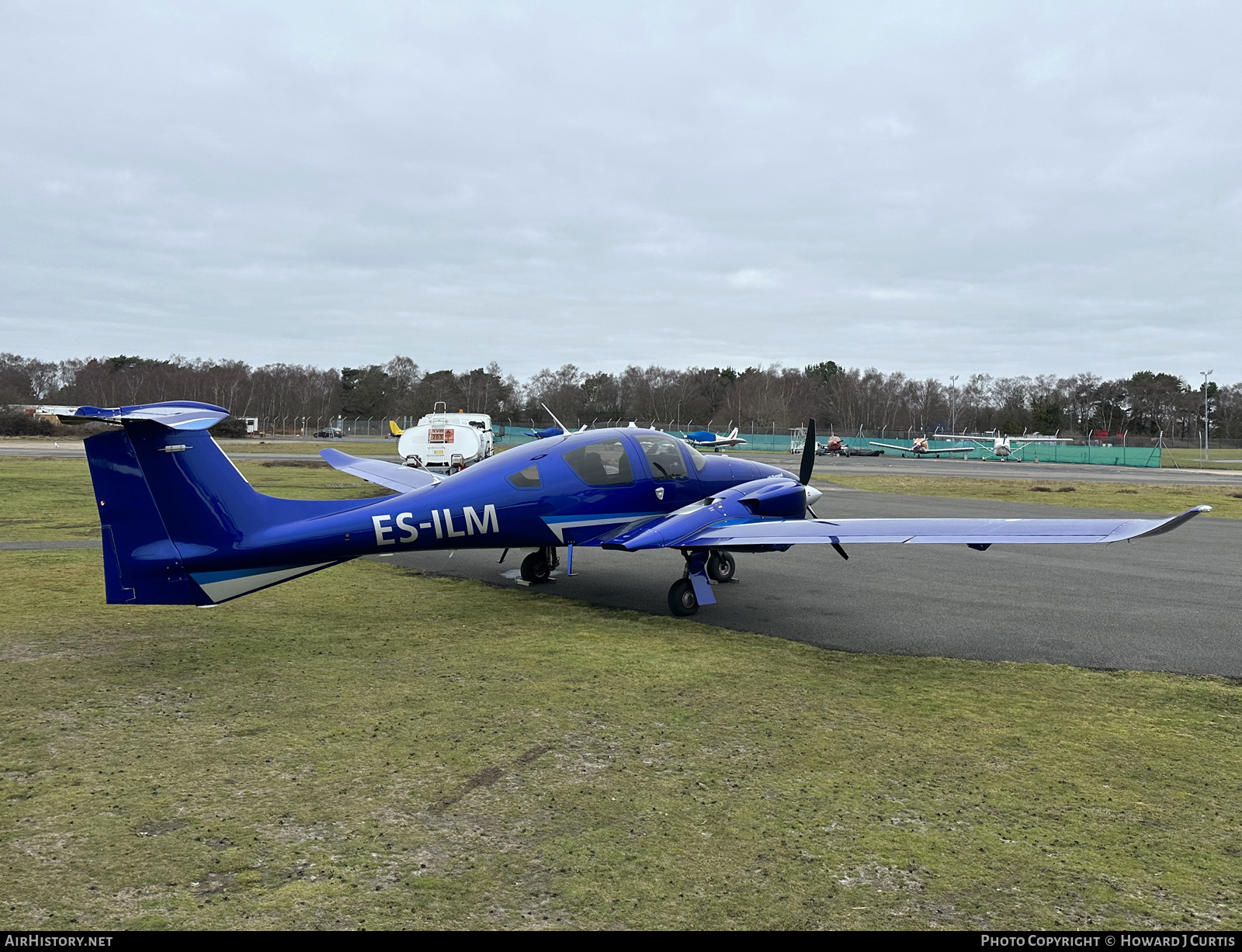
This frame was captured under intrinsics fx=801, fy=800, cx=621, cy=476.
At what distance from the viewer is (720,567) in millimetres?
12719

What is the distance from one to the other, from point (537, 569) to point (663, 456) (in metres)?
2.64

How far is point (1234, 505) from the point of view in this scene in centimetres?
2842

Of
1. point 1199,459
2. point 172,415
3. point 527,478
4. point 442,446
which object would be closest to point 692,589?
point 527,478

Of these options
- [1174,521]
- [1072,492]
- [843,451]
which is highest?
[843,451]

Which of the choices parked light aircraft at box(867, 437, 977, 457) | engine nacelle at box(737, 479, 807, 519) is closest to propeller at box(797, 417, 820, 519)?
engine nacelle at box(737, 479, 807, 519)

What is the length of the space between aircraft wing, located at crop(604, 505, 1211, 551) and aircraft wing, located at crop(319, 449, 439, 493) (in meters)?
4.54

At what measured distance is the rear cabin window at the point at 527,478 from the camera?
33.2 ft

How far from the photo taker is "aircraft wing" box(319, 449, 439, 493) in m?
13.5

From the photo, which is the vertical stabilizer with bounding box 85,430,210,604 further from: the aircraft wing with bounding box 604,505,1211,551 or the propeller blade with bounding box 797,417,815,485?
the propeller blade with bounding box 797,417,815,485

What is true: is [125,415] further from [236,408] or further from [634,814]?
[236,408]

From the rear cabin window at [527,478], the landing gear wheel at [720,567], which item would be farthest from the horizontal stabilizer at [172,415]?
the landing gear wheel at [720,567]

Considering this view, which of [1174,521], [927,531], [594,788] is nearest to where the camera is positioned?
[594,788]

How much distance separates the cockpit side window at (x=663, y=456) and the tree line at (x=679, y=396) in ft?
326

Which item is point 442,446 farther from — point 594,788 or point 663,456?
point 594,788
